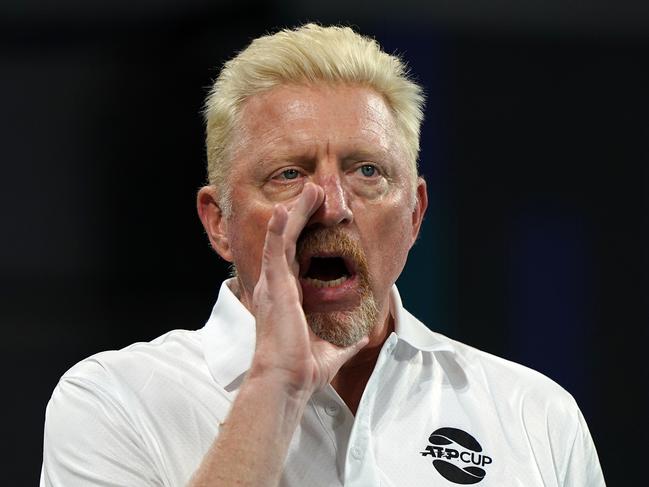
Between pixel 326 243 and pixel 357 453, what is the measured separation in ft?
1.29

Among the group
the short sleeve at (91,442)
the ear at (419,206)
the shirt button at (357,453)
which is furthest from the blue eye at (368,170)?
the short sleeve at (91,442)

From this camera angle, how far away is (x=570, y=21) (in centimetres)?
360

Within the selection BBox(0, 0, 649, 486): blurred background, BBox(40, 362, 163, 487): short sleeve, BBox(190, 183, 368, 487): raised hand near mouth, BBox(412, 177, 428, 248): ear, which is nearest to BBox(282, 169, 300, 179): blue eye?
BBox(190, 183, 368, 487): raised hand near mouth

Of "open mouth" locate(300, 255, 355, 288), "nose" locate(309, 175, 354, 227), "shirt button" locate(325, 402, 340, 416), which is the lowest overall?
"shirt button" locate(325, 402, 340, 416)

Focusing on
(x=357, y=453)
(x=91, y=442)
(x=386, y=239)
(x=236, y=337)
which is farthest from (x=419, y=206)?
(x=91, y=442)

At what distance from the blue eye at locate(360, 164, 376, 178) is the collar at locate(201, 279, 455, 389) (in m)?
0.36

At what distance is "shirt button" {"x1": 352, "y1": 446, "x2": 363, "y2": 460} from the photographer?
2.03 meters

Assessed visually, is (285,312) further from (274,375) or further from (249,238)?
(249,238)

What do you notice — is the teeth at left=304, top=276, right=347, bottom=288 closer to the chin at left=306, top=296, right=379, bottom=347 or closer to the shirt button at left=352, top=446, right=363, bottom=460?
the chin at left=306, top=296, right=379, bottom=347

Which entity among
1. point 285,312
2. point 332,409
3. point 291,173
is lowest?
point 332,409

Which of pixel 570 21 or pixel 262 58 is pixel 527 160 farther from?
pixel 262 58

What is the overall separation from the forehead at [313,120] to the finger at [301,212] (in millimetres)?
183

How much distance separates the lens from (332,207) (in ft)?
6.63

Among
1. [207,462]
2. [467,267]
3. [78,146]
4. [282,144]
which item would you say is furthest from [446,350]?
[78,146]
